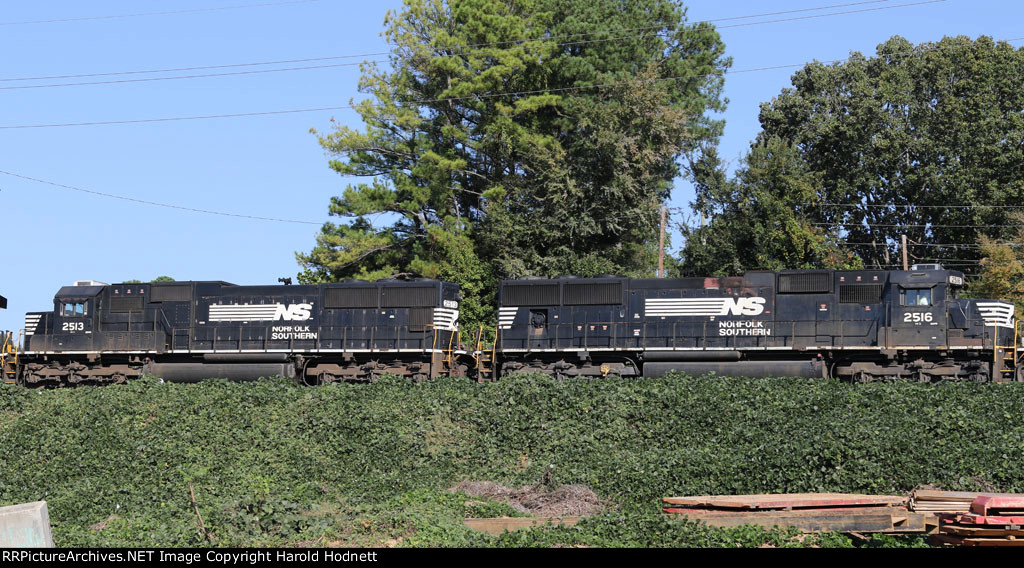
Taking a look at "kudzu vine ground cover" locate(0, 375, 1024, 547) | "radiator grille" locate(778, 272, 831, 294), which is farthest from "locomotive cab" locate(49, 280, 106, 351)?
"radiator grille" locate(778, 272, 831, 294)

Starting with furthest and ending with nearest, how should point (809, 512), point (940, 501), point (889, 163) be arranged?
point (889, 163), point (809, 512), point (940, 501)

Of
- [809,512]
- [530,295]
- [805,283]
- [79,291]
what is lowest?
[809,512]

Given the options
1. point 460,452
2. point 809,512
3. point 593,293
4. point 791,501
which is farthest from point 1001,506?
point 593,293

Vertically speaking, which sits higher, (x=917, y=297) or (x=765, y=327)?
(x=917, y=297)

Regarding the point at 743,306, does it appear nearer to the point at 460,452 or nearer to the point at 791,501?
the point at 460,452

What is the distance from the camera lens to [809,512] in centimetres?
1402

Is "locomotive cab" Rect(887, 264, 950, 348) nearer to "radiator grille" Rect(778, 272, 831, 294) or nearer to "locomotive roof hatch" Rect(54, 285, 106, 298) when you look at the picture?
"radiator grille" Rect(778, 272, 831, 294)

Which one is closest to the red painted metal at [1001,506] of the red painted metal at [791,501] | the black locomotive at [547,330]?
the red painted metal at [791,501]

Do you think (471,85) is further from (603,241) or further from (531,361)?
(531,361)

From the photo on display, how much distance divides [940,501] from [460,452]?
880cm

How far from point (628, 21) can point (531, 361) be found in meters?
22.8

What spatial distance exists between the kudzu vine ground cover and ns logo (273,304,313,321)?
4.34 metres

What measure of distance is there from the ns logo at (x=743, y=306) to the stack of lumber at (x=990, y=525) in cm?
1425

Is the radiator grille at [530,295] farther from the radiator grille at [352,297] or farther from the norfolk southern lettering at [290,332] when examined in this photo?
the norfolk southern lettering at [290,332]
